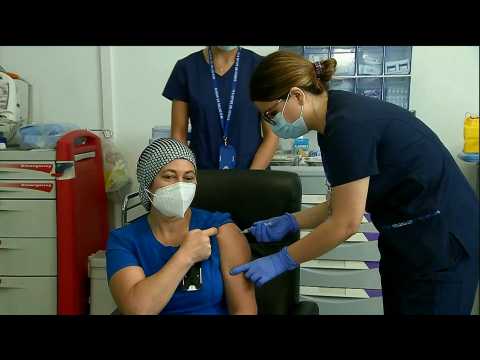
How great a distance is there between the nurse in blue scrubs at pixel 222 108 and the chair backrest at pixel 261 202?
18.0 inches

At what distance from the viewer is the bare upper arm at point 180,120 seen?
74.2 inches

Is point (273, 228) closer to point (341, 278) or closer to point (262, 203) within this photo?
point (262, 203)

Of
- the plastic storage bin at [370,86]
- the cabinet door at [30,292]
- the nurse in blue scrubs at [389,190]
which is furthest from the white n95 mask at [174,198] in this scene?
the plastic storage bin at [370,86]

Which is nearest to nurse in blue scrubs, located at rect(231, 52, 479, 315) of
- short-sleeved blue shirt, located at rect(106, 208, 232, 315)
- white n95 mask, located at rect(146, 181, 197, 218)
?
short-sleeved blue shirt, located at rect(106, 208, 232, 315)

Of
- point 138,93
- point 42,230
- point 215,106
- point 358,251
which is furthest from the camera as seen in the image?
point 138,93

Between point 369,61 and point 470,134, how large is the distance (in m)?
0.73

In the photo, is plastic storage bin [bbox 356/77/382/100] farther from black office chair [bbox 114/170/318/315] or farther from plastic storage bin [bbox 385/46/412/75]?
black office chair [bbox 114/170/318/315]

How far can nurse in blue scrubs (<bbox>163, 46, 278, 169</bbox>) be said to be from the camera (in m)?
1.86

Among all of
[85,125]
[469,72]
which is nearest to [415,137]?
[469,72]

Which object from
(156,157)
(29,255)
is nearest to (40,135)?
(29,255)

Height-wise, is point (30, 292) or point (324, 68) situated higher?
point (324, 68)

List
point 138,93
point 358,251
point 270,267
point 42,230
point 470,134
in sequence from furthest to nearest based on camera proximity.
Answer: point 138,93, point 470,134, point 42,230, point 358,251, point 270,267

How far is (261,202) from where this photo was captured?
4.43 feet
